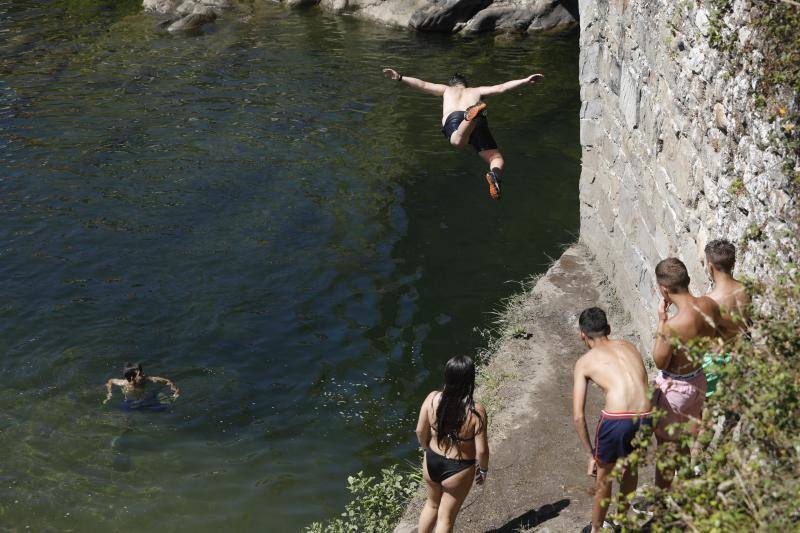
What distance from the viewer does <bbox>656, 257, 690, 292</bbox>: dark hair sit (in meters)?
6.28

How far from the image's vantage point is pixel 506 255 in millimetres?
14383

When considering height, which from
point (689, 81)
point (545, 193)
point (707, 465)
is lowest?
point (545, 193)

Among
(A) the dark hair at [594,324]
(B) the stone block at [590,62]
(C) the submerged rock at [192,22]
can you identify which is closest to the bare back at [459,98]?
(B) the stone block at [590,62]

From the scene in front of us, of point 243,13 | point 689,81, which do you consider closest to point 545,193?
point 689,81

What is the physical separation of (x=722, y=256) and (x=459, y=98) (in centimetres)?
627

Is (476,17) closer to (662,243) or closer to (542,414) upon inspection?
(662,243)

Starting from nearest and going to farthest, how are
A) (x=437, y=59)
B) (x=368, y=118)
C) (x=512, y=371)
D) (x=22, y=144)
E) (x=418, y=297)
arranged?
1. (x=512, y=371)
2. (x=418, y=297)
3. (x=22, y=144)
4. (x=368, y=118)
5. (x=437, y=59)

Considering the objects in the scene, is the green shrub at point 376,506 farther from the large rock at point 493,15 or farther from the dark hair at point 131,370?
the large rock at point 493,15

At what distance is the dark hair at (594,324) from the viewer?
653 cm

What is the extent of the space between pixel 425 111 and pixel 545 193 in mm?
5070

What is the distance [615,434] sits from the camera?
628 cm

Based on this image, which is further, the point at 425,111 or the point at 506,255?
the point at 425,111

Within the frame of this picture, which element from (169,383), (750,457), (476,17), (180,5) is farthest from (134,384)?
(180,5)

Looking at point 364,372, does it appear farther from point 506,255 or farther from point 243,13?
point 243,13
